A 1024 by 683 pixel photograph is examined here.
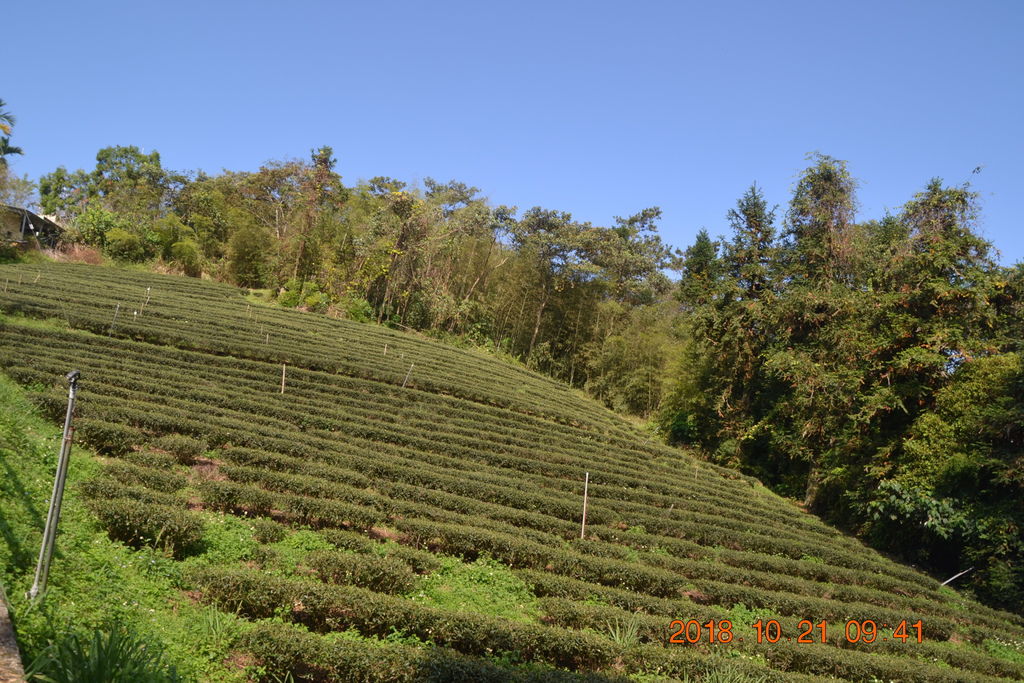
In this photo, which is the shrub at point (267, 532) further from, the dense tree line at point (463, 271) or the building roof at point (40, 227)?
the building roof at point (40, 227)

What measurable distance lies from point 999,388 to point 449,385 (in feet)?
62.4

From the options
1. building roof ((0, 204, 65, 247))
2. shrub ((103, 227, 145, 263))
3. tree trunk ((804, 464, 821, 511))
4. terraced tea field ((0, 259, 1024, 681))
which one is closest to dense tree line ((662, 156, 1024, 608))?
tree trunk ((804, 464, 821, 511))

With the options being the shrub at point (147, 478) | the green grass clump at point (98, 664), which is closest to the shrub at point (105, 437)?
the shrub at point (147, 478)

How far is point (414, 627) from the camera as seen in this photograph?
27.5 ft

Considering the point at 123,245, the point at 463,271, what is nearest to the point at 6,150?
the point at 123,245

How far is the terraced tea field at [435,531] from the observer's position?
27.6 feet

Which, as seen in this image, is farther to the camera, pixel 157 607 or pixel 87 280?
pixel 87 280

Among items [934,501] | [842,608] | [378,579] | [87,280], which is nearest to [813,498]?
[934,501]

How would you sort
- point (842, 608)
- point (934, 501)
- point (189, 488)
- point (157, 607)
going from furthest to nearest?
point (934, 501), point (842, 608), point (189, 488), point (157, 607)

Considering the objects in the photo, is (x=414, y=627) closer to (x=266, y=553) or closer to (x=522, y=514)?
(x=266, y=553)

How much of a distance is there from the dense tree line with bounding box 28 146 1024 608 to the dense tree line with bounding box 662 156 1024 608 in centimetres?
9

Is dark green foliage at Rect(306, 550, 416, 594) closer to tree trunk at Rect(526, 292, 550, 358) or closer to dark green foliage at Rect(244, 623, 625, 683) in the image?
dark green foliage at Rect(244, 623, 625, 683)
